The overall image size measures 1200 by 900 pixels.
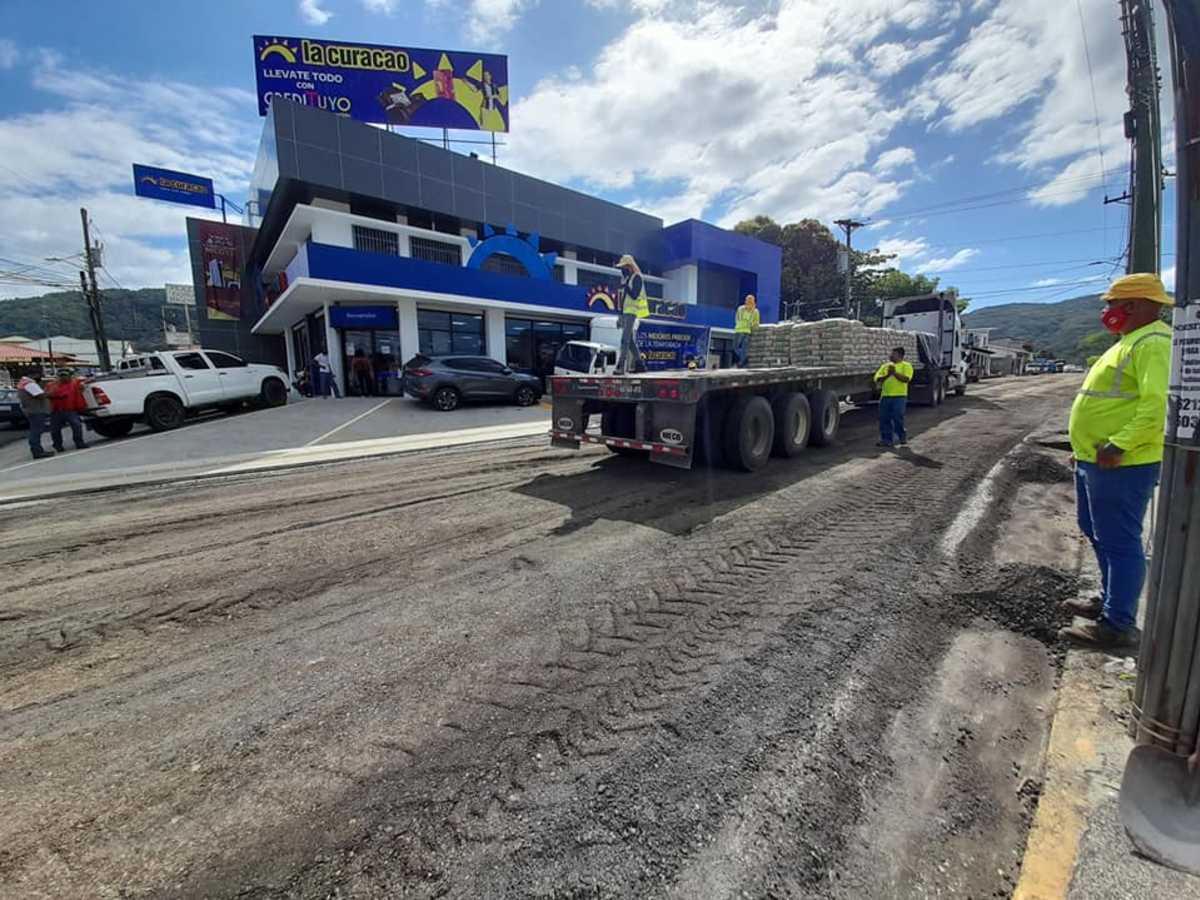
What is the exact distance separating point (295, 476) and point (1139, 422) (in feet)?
28.8

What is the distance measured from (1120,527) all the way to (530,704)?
317 cm

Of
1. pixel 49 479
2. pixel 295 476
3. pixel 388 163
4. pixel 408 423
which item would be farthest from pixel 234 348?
pixel 295 476

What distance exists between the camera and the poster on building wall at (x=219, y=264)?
94.5 feet

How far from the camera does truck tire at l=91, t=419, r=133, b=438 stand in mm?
11494

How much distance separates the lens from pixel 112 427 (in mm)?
11719

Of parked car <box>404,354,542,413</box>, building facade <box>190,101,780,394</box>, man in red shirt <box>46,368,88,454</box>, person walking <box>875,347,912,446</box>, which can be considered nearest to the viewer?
person walking <box>875,347,912,446</box>

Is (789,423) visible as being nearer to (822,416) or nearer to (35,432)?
(822,416)

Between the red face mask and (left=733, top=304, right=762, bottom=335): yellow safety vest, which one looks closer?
the red face mask

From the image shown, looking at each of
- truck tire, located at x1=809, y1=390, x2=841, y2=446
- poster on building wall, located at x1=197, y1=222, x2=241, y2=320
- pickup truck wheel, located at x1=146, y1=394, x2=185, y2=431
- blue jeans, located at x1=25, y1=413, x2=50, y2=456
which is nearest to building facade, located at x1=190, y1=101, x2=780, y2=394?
poster on building wall, located at x1=197, y1=222, x2=241, y2=320

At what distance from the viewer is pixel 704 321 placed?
27.2 m

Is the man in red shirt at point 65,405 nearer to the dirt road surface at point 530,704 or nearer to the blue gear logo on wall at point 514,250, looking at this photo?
the dirt road surface at point 530,704

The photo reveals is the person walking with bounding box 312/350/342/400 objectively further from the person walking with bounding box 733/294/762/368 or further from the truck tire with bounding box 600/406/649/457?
the truck tire with bounding box 600/406/649/457

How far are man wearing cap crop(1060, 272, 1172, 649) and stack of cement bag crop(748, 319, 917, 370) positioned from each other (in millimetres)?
7080

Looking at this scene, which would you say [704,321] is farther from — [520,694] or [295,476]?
[520,694]
